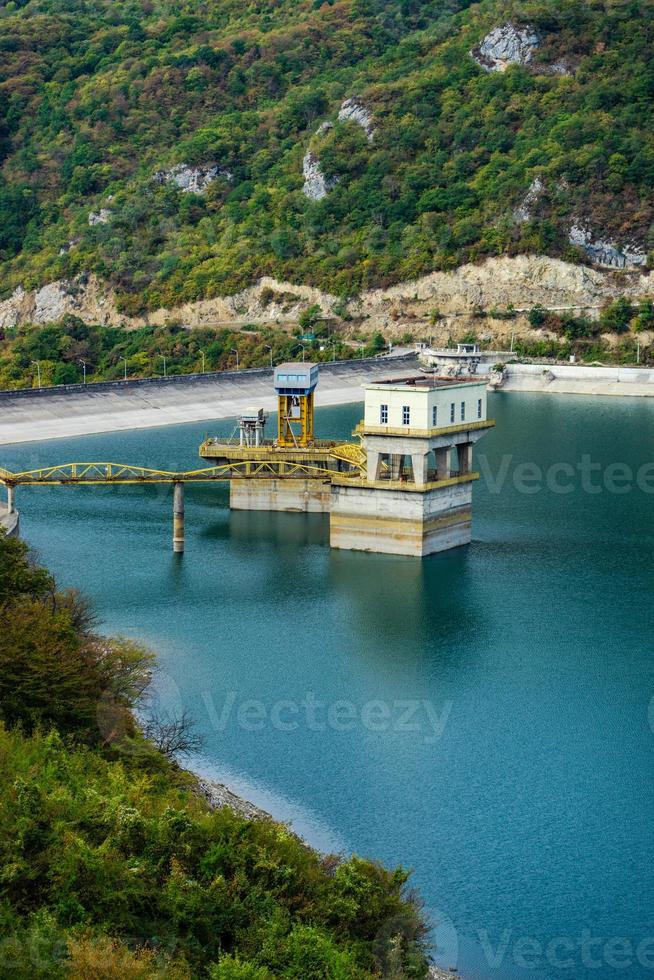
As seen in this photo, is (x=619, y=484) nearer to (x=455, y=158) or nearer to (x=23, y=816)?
(x=23, y=816)

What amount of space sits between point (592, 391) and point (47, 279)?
6188 centimetres

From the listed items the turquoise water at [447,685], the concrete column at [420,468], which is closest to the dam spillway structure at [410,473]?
the concrete column at [420,468]

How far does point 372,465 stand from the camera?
6769 centimetres

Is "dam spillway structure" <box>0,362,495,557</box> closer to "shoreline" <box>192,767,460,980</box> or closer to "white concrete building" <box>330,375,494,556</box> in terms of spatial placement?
"white concrete building" <box>330,375,494,556</box>

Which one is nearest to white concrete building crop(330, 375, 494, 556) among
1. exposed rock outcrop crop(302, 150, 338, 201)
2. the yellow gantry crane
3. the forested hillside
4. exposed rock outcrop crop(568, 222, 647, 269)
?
the yellow gantry crane

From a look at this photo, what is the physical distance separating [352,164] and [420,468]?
111 m

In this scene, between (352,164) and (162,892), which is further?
(352,164)

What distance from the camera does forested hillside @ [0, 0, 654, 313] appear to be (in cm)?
16125

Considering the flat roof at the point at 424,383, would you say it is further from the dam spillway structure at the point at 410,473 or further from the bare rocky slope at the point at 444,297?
the bare rocky slope at the point at 444,297

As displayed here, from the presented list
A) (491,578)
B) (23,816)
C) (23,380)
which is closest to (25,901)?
(23,816)

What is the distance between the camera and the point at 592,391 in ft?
466

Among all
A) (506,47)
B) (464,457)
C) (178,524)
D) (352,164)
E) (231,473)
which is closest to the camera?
(178,524)

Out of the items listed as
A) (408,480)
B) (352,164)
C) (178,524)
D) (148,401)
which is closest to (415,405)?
(408,480)

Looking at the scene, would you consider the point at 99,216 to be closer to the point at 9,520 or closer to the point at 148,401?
the point at 148,401
